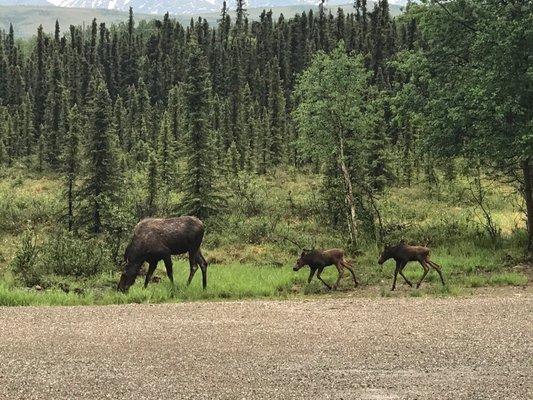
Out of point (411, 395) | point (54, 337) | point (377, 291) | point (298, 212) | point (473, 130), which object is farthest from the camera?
point (298, 212)

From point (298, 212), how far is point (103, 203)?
12.6m

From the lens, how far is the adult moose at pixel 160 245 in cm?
1580

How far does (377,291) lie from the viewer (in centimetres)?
1572

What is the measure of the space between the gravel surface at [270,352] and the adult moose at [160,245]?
10.2ft

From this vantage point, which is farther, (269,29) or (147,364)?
(269,29)

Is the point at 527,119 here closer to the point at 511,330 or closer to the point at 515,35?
the point at 515,35

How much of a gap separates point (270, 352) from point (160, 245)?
26.3 ft

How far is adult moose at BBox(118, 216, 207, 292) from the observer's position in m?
15.8

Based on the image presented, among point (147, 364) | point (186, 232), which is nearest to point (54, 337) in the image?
point (147, 364)

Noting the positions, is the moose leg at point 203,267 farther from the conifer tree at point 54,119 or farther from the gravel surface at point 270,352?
the conifer tree at point 54,119

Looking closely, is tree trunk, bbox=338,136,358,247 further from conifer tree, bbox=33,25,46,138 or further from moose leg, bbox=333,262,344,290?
conifer tree, bbox=33,25,46,138

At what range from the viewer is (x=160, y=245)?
16250 millimetres

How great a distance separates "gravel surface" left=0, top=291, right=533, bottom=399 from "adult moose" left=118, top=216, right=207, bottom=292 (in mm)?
3105

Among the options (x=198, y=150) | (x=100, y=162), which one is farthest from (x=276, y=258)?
(x=100, y=162)
